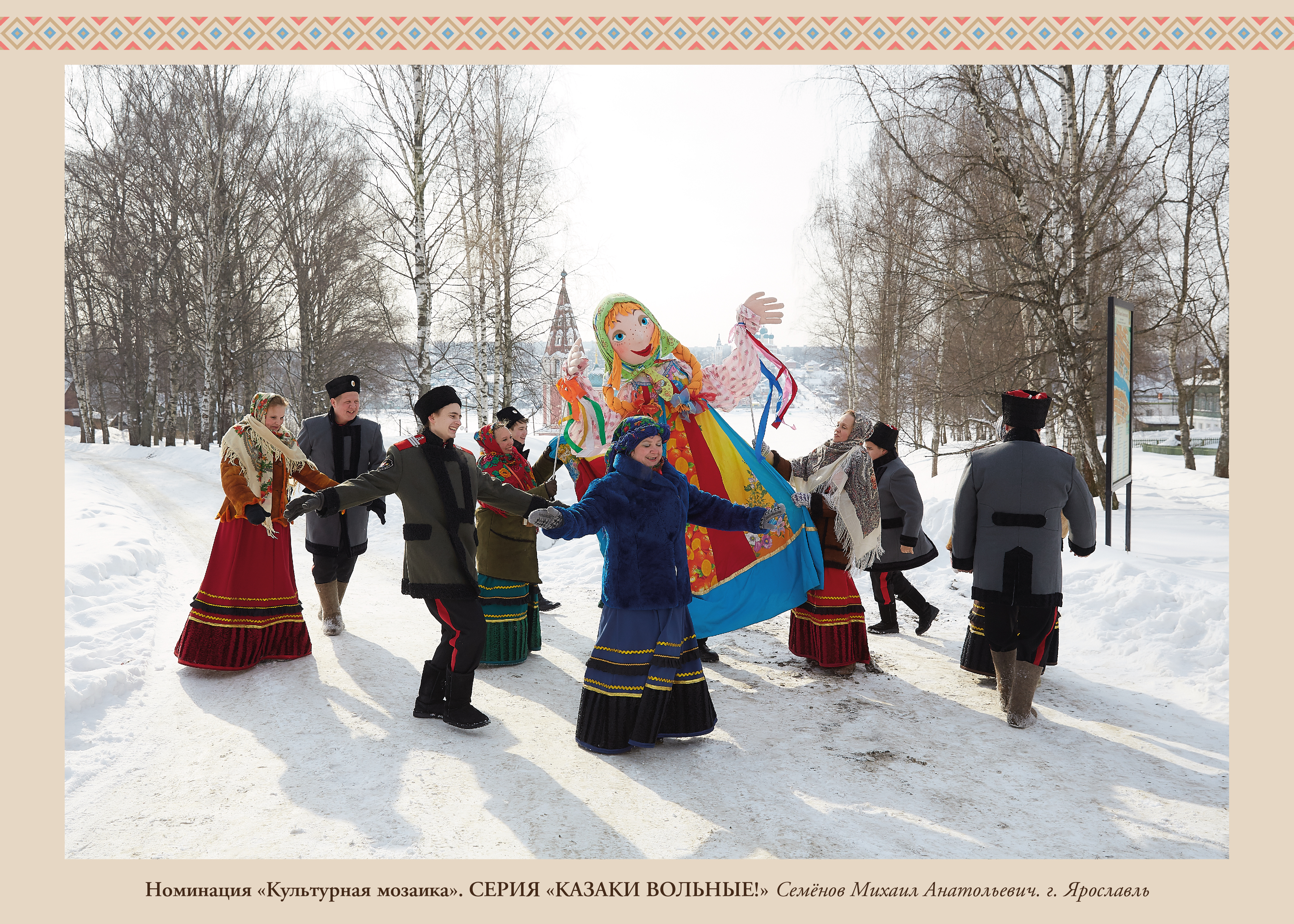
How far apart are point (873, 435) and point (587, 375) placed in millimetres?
2148

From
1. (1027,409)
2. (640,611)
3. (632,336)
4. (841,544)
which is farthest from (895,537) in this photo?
(640,611)

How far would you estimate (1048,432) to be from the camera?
15.8 meters

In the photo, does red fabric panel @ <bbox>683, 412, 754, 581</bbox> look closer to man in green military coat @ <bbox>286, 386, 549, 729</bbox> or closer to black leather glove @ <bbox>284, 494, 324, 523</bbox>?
man in green military coat @ <bbox>286, 386, 549, 729</bbox>

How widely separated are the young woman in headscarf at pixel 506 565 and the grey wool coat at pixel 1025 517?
287 cm

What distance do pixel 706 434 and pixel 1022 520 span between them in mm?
2058

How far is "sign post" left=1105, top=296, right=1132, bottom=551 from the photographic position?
780cm

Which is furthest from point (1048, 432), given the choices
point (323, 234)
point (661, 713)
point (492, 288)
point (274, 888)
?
point (323, 234)

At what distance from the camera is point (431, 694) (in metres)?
4.57

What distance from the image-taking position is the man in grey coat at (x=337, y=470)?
6.14m

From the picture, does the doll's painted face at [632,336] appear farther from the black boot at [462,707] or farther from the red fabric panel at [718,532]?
the black boot at [462,707]

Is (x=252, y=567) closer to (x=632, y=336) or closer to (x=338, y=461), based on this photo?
(x=338, y=461)

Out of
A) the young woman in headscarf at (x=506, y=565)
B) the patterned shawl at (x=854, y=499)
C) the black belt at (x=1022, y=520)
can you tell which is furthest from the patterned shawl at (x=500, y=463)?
the black belt at (x=1022, y=520)

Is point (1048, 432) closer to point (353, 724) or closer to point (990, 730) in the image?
point (990, 730)

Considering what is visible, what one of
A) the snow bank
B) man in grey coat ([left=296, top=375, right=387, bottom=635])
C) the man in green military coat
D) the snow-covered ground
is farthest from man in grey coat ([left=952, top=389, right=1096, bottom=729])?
the snow bank
